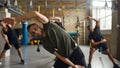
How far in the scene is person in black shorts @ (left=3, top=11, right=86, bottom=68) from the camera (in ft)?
8.78

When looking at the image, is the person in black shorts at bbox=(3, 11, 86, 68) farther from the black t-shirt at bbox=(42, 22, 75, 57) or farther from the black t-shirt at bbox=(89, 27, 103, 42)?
the black t-shirt at bbox=(89, 27, 103, 42)

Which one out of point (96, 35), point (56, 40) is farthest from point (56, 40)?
point (96, 35)

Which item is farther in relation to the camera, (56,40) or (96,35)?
(96,35)

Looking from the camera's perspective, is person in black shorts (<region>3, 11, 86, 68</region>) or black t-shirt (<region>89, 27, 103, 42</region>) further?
black t-shirt (<region>89, 27, 103, 42</region>)

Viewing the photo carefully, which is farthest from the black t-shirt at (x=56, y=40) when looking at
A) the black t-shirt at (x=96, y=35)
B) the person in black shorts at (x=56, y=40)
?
the black t-shirt at (x=96, y=35)

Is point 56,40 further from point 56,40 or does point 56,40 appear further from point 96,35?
point 96,35

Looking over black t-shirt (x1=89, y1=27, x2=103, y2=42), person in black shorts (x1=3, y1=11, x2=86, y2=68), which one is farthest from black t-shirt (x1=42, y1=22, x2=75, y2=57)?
black t-shirt (x1=89, y1=27, x2=103, y2=42)

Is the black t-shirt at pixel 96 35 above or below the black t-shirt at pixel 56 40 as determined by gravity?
below

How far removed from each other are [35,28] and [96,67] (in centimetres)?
449

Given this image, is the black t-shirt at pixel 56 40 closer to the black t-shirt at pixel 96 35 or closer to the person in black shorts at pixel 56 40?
the person in black shorts at pixel 56 40

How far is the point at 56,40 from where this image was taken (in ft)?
9.18

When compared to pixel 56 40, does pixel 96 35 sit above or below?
below

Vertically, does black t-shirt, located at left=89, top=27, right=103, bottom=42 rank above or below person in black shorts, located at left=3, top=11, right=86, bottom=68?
below

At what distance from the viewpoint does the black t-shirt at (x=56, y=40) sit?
9.00ft
